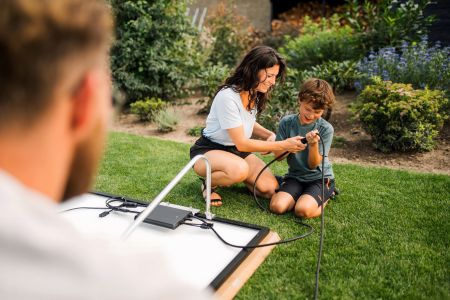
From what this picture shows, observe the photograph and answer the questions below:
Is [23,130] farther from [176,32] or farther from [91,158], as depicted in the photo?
[176,32]

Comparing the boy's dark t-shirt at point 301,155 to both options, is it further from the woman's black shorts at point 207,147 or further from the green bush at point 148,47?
the green bush at point 148,47

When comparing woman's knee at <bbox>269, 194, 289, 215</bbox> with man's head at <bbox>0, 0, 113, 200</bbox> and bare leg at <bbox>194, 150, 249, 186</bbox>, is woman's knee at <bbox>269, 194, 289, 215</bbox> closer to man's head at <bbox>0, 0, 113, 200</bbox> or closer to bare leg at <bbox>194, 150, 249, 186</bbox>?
bare leg at <bbox>194, 150, 249, 186</bbox>

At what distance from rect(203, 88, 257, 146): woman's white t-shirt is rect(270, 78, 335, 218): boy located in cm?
31

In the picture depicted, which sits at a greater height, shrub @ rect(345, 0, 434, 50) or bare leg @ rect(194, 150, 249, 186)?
shrub @ rect(345, 0, 434, 50)

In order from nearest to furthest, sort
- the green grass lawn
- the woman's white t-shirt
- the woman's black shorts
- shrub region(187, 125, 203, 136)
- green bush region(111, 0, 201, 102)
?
1. the green grass lawn
2. the woman's white t-shirt
3. the woman's black shorts
4. shrub region(187, 125, 203, 136)
5. green bush region(111, 0, 201, 102)

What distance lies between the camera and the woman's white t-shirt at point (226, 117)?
3.20 meters

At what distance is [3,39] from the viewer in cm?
50

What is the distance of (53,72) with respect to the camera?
0.53 meters

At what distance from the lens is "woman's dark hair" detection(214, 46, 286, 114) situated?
10.2ft

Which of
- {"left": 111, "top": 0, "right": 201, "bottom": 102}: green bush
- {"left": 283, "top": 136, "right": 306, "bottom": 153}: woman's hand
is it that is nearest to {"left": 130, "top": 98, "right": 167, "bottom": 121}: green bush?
{"left": 111, "top": 0, "right": 201, "bottom": 102}: green bush

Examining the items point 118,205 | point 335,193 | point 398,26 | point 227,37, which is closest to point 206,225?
point 118,205

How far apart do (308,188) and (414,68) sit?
10.8 feet

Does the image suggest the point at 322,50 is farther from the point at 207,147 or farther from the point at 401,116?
the point at 207,147

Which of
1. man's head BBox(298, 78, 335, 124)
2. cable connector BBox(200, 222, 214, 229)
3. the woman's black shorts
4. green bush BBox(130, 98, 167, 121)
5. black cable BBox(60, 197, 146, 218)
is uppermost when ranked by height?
man's head BBox(298, 78, 335, 124)
